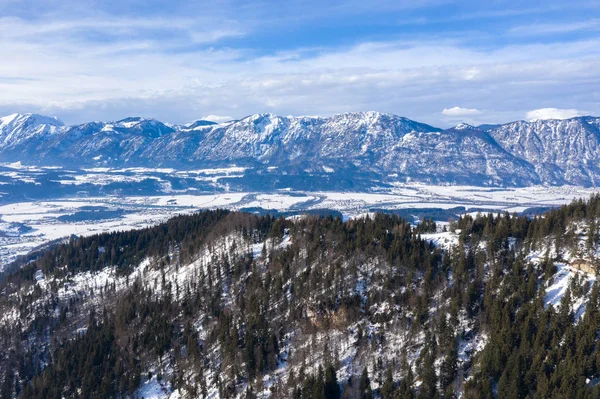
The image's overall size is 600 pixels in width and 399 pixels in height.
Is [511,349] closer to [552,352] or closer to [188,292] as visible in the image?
[552,352]

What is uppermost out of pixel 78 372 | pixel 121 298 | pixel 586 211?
pixel 586 211

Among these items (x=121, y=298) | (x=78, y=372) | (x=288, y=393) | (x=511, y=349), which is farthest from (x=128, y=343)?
(x=511, y=349)

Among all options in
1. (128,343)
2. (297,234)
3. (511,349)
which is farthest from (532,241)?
(128,343)

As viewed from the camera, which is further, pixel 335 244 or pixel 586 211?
pixel 335 244

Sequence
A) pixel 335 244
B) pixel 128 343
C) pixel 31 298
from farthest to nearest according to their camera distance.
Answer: pixel 31 298 → pixel 335 244 → pixel 128 343

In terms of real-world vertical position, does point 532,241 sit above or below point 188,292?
above

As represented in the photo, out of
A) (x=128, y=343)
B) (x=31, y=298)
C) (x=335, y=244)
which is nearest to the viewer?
(x=128, y=343)

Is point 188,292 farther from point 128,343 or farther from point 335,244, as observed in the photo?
point 335,244
